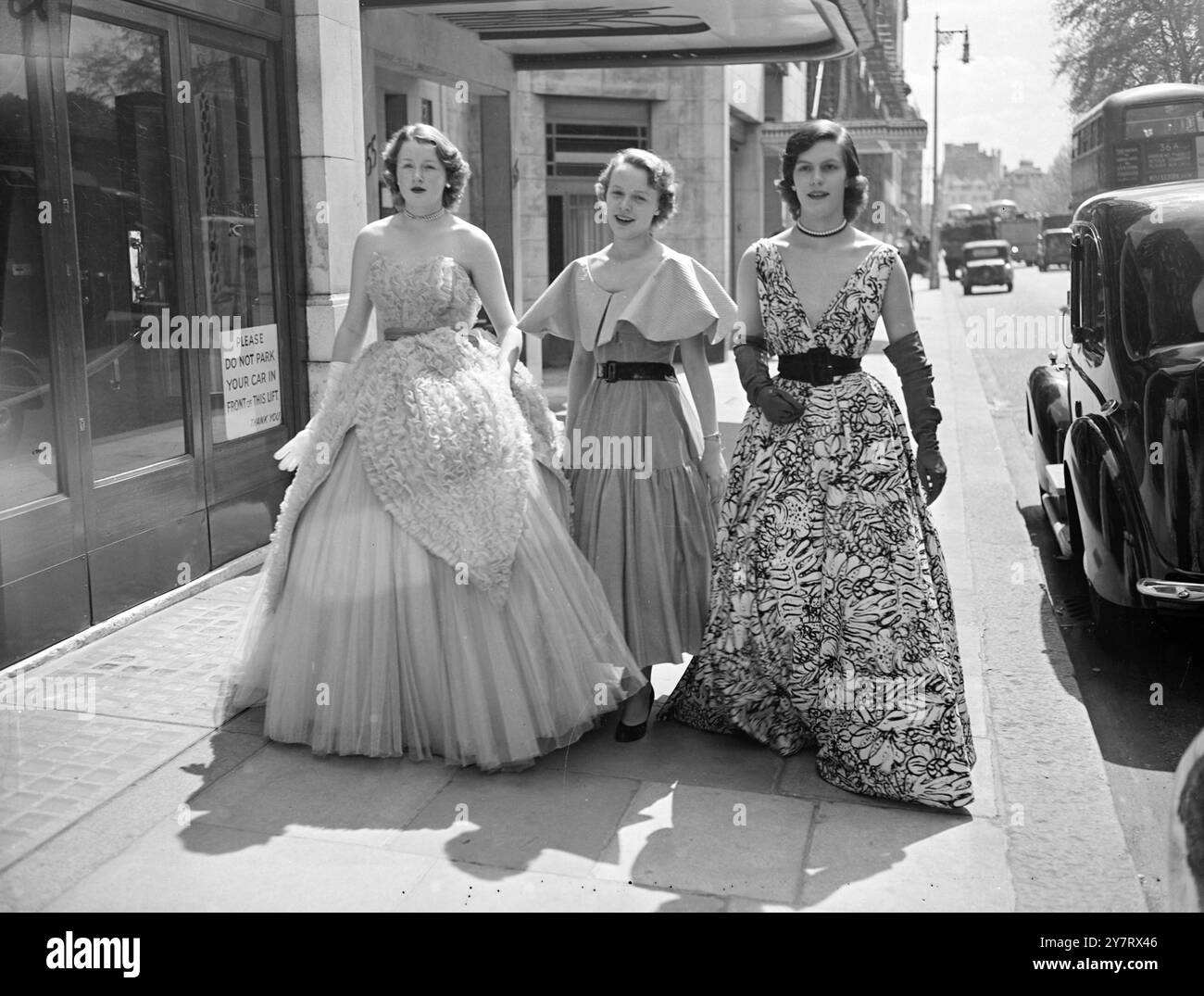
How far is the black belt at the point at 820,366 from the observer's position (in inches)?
169

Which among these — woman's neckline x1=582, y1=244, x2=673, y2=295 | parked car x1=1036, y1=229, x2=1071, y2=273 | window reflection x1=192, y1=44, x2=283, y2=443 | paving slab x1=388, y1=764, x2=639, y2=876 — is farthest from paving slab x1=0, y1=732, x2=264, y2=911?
parked car x1=1036, y1=229, x2=1071, y2=273

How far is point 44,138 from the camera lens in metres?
5.28

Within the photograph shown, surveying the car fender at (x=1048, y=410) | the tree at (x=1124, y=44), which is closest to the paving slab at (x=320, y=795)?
the car fender at (x=1048, y=410)

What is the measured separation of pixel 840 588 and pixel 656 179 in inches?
61.5

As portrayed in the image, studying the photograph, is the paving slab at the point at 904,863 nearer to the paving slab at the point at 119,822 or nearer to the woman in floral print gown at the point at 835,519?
the woman in floral print gown at the point at 835,519

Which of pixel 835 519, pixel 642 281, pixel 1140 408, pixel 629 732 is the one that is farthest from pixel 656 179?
pixel 1140 408

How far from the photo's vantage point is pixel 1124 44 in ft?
73.8

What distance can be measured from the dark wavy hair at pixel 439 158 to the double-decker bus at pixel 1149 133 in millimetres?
17573

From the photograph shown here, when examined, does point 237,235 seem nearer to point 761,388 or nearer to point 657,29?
point 761,388

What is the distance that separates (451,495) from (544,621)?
53cm

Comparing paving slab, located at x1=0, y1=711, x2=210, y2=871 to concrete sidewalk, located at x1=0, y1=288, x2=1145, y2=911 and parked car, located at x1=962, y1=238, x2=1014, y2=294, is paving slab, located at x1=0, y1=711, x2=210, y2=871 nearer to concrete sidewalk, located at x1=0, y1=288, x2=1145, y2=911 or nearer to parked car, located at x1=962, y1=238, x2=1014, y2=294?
concrete sidewalk, located at x1=0, y1=288, x2=1145, y2=911

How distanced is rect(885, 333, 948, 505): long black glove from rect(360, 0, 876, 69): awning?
5.56m

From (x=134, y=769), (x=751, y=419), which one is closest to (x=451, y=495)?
(x=751, y=419)
